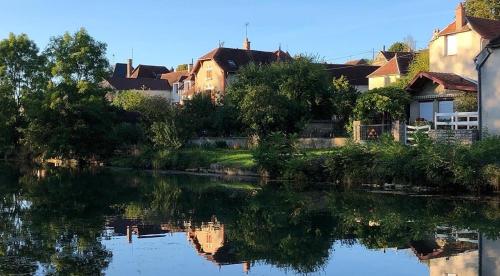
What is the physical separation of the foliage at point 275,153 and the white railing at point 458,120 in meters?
8.27

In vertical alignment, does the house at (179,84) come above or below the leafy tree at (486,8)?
below

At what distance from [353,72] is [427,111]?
36.4m

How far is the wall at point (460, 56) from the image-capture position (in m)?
43.1

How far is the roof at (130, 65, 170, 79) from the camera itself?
110 m

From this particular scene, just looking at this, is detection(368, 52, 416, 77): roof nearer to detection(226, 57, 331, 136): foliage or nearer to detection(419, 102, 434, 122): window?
detection(226, 57, 331, 136): foliage

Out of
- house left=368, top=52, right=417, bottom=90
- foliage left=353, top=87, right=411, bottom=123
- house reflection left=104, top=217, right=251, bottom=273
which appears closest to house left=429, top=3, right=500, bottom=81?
foliage left=353, top=87, right=411, bottom=123

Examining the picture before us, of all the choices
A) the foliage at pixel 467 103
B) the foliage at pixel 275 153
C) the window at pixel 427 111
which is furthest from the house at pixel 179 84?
the foliage at pixel 467 103

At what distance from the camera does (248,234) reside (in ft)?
54.6

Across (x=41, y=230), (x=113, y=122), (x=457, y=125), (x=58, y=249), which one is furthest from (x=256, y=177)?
(x=113, y=122)

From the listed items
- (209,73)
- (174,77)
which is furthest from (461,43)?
(174,77)

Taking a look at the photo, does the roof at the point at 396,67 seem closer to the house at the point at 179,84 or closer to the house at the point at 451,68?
the house at the point at 451,68

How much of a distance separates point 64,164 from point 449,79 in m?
37.8

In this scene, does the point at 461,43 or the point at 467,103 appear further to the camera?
the point at 461,43

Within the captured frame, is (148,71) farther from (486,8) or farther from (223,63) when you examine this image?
(486,8)
